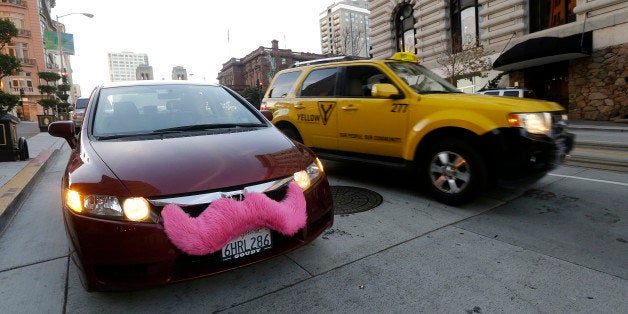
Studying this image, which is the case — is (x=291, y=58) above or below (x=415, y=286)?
above

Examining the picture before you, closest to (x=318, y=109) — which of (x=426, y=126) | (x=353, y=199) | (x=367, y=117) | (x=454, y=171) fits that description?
(x=367, y=117)

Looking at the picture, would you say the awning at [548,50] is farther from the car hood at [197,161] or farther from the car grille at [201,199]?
the car grille at [201,199]

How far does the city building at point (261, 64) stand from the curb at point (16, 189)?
207 ft

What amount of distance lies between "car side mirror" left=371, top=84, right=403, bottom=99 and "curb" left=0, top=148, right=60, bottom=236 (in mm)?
4452

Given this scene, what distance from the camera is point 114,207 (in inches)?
83.0

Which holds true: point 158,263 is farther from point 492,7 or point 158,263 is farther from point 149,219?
point 492,7

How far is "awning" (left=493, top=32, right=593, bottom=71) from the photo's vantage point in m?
14.2

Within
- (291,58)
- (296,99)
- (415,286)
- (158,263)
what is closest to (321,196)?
(415,286)

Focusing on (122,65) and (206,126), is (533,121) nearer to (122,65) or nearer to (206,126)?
(206,126)

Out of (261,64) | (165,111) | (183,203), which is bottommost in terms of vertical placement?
(183,203)

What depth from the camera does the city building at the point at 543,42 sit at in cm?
1419

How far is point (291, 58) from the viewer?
80812 millimetres

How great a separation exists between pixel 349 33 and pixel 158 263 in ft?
137

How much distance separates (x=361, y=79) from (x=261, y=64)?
74.4m
